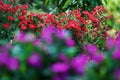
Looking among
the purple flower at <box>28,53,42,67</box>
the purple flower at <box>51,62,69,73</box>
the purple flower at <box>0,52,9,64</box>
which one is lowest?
the purple flower at <box>51,62,69,73</box>

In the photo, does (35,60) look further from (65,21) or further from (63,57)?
(65,21)

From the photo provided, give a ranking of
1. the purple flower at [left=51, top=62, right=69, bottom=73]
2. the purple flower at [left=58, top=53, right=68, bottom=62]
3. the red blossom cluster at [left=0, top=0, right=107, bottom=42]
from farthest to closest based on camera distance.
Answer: the red blossom cluster at [left=0, top=0, right=107, bottom=42] < the purple flower at [left=58, top=53, right=68, bottom=62] < the purple flower at [left=51, top=62, right=69, bottom=73]

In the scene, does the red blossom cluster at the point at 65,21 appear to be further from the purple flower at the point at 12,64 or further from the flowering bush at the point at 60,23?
the purple flower at the point at 12,64

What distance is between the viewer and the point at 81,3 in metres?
9.69

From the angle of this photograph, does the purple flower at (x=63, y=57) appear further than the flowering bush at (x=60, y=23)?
No

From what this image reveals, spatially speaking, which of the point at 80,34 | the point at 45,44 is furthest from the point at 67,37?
the point at 80,34

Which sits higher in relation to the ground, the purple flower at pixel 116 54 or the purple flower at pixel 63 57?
the purple flower at pixel 63 57

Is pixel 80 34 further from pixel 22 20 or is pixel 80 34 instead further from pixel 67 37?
pixel 67 37

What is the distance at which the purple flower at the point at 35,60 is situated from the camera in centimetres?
210

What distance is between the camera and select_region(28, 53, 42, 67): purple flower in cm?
210

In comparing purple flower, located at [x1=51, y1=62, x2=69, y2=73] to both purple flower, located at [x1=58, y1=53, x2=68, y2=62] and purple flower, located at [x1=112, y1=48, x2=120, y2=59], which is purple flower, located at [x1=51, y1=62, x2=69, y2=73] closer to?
purple flower, located at [x1=58, y1=53, x2=68, y2=62]

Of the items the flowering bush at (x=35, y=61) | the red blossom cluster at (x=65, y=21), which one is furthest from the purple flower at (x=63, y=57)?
the red blossom cluster at (x=65, y=21)

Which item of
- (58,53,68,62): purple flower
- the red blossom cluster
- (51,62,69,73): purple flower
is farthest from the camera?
the red blossom cluster

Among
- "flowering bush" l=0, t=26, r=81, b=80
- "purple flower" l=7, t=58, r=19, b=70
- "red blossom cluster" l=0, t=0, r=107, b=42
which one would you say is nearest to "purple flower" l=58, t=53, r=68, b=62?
"flowering bush" l=0, t=26, r=81, b=80
